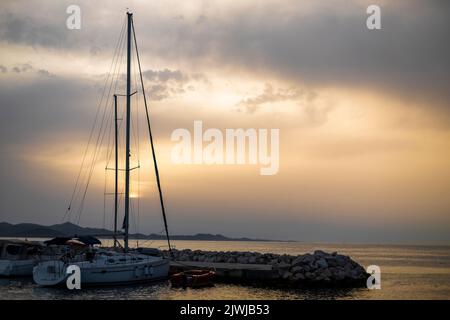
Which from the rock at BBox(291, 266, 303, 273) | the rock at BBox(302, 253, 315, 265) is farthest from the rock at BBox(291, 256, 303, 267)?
the rock at BBox(291, 266, 303, 273)

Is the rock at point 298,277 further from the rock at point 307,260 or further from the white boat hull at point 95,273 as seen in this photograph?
the white boat hull at point 95,273

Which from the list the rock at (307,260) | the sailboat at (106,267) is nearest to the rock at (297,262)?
the rock at (307,260)

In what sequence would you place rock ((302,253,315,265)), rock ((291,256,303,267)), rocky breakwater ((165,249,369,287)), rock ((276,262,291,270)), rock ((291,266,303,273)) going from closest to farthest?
rocky breakwater ((165,249,369,287))
rock ((291,266,303,273))
rock ((276,262,291,270))
rock ((302,253,315,265))
rock ((291,256,303,267))

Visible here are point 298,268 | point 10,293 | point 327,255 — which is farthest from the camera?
point 327,255

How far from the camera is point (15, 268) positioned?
147 feet

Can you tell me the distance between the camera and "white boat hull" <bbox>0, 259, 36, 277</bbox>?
4481 centimetres

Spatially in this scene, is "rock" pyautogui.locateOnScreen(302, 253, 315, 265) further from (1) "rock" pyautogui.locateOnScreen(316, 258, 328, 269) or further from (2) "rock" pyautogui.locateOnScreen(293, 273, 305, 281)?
(2) "rock" pyautogui.locateOnScreen(293, 273, 305, 281)

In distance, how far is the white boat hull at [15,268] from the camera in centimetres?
4481
